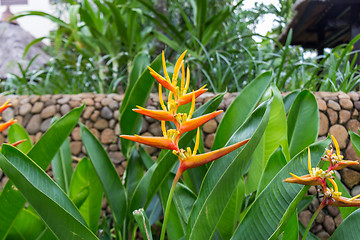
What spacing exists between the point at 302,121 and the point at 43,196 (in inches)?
31.9

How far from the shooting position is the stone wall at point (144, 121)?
1595 millimetres

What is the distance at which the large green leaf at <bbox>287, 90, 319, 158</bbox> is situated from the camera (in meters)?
1.02

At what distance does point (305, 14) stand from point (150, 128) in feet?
7.91

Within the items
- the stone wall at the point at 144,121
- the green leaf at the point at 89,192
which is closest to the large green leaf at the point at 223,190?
the green leaf at the point at 89,192

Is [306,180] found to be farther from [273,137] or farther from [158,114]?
[273,137]

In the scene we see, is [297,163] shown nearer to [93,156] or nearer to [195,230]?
[195,230]

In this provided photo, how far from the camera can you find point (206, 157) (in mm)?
490

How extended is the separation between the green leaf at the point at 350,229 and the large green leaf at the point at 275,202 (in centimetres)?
14

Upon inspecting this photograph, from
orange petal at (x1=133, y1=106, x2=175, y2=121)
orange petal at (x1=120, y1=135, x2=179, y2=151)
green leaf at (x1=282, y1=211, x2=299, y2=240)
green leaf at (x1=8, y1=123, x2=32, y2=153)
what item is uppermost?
orange petal at (x1=133, y1=106, x2=175, y2=121)

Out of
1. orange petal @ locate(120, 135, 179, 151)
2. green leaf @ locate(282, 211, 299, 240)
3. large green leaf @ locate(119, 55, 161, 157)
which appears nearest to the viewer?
orange petal @ locate(120, 135, 179, 151)

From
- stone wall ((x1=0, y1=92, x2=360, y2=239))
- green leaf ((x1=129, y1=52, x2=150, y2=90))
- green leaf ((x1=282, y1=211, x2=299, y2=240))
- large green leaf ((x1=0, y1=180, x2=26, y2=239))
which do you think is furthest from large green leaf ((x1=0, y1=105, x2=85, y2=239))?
stone wall ((x1=0, y1=92, x2=360, y2=239))

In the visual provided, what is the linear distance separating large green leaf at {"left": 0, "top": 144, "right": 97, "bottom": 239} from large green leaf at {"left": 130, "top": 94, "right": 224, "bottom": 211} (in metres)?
0.25

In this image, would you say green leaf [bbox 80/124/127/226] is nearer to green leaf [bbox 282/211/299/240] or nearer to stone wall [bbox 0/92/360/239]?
green leaf [bbox 282/211/299/240]

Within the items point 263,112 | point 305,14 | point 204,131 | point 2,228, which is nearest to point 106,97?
point 204,131
